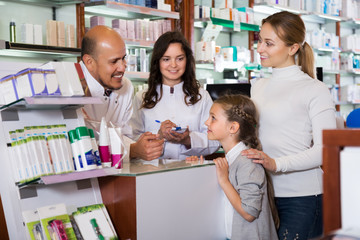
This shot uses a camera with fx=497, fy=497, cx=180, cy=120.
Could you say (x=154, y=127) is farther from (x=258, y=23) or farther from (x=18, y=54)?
(x=258, y=23)

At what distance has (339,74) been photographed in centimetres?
845

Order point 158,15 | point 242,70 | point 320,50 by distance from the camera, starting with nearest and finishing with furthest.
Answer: point 158,15, point 242,70, point 320,50

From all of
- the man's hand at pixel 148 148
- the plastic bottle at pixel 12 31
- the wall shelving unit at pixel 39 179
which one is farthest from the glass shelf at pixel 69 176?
the plastic bottle at pixel 12 31

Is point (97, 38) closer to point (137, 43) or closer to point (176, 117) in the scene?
point (176, 117)

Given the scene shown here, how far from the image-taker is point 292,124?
2.08 meters

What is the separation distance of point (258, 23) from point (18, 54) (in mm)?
3663

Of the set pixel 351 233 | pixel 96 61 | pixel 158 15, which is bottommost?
pixel 351 233

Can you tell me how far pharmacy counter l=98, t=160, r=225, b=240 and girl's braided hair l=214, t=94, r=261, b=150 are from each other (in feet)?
0.65

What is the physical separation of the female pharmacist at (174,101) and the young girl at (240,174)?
59 centimetres

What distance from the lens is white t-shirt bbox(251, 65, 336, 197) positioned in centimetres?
202

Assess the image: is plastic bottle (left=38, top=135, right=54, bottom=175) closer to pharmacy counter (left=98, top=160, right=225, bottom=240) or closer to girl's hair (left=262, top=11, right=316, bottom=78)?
pharmacy counter (left=98, top=160, right=225, bottom=240)

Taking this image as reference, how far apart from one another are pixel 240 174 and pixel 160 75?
105cm

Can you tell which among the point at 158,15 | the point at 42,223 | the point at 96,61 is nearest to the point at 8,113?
the point at 42,223

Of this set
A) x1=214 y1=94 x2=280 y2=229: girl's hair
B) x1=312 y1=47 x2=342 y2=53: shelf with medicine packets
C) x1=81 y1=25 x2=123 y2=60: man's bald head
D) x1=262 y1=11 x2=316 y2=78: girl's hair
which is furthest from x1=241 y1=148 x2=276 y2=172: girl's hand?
x1=312 y1=47 x2=342 y2=53: shelf with medicine packets
